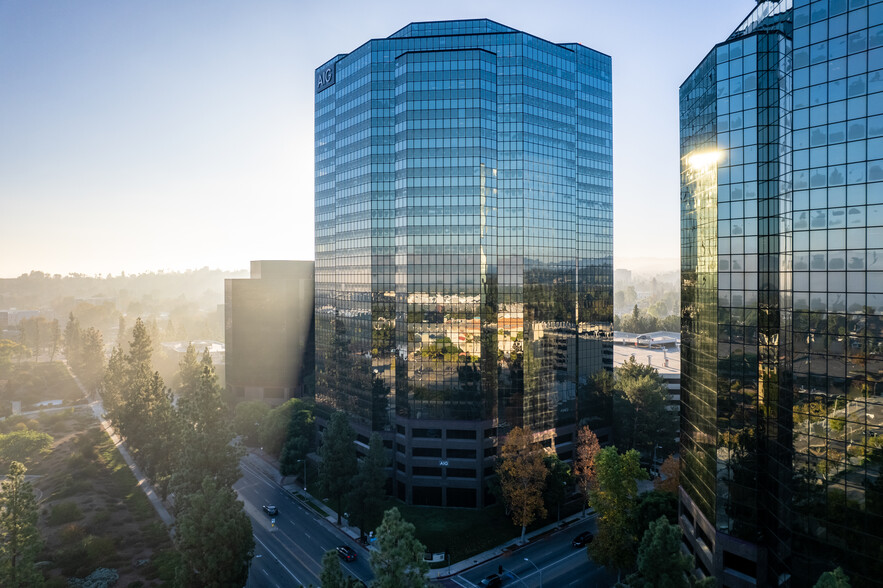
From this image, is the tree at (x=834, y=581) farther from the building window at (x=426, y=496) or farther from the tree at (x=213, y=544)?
the building window at (x=426, y=496)

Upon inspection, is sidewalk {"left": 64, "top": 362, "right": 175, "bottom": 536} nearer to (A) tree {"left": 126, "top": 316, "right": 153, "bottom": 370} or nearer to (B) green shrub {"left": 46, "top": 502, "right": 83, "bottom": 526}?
(B) green shrub {"left": 46, "top": 502, "right": 83, "bottom": 526}

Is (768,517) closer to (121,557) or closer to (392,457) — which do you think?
(392,457)

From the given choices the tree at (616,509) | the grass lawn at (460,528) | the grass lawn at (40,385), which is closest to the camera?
the tree at (616,509)

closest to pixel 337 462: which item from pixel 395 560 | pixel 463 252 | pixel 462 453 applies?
pixel 462 453

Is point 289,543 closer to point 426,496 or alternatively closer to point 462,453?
point 426,496

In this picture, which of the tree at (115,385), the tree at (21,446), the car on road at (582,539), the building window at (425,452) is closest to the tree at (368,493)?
the building window at (425,452)

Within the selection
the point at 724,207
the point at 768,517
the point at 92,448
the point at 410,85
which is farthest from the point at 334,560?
the point at 92,448
